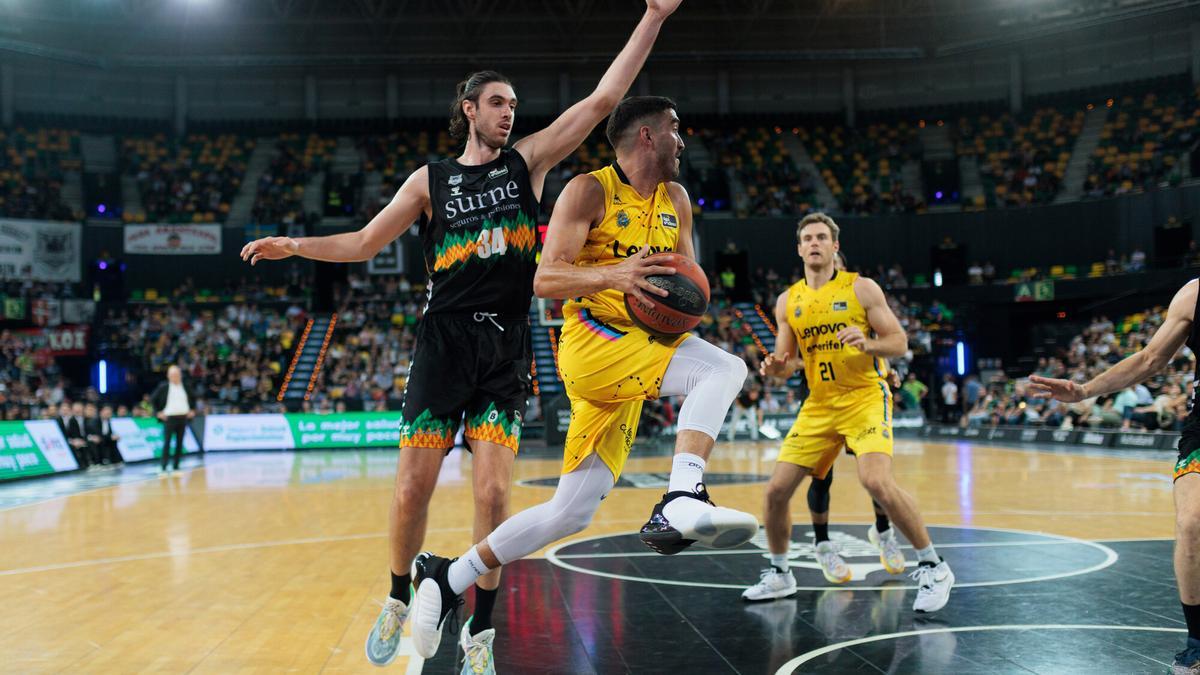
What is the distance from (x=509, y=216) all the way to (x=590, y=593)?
2980 mm

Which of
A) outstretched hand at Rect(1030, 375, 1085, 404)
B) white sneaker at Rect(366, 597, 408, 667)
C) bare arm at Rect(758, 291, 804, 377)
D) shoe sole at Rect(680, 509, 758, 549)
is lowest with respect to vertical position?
white sneaker at Rect(366, 597, 408, 667)

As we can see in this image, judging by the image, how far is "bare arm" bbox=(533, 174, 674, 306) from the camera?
4.02 metres

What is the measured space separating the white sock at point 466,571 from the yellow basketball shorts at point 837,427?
2.74 metres

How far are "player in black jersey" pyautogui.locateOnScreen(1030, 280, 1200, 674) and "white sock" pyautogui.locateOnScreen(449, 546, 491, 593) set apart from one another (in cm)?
266

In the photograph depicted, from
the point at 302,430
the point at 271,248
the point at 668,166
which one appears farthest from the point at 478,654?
the point at 302,430

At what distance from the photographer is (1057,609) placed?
5.85 meters

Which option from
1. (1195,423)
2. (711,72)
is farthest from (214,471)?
(711,72)

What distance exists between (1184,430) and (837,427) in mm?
2350

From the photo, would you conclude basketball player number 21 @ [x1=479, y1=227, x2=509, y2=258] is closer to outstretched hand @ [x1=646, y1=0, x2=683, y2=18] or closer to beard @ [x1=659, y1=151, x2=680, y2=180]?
beard @ [x1=659, y1=151, x2=680, y2=180]

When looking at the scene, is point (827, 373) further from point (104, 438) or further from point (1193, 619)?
point (104, 438)

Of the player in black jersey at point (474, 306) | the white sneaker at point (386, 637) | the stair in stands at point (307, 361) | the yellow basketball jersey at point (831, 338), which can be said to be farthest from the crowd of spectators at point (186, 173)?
the white sneaker at point (386, 637)

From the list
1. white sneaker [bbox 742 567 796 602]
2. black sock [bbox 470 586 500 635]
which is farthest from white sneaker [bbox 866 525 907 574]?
black sock [bbox 470 586 500 635]

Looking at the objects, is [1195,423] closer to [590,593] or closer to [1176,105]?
[590,593]

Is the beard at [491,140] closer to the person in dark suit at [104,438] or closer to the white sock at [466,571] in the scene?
the white sock at [466,571]
